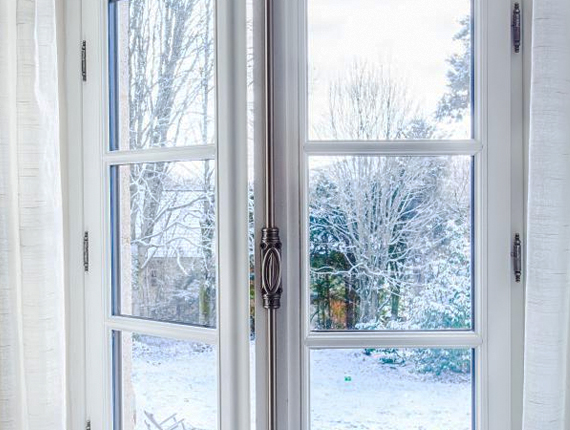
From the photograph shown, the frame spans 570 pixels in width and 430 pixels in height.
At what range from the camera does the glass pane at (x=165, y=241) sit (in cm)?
117

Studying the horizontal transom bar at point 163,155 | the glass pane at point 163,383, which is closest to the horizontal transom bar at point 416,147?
the horizontal transom bar at point 163,155

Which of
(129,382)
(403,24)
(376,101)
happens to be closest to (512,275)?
(376,101)

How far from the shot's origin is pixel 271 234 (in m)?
1.12

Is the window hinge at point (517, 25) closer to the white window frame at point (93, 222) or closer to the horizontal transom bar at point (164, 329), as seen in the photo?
the white window frame at point (93, 222)

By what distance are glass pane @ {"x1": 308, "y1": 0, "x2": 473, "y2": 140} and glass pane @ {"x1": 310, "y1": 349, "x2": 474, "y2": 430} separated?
54 centimetres

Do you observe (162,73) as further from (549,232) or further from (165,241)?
(549,232)

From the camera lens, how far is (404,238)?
1145mm

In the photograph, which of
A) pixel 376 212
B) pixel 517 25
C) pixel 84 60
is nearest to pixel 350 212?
pixel 376 212

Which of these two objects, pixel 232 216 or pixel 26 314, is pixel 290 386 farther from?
pixel 26 314

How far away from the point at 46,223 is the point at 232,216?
42 cm

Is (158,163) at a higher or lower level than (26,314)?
higher

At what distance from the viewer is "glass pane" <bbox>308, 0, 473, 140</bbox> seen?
1.15 m

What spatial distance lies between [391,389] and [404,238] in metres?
0.38

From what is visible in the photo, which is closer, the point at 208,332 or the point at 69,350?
the point at 208,332
